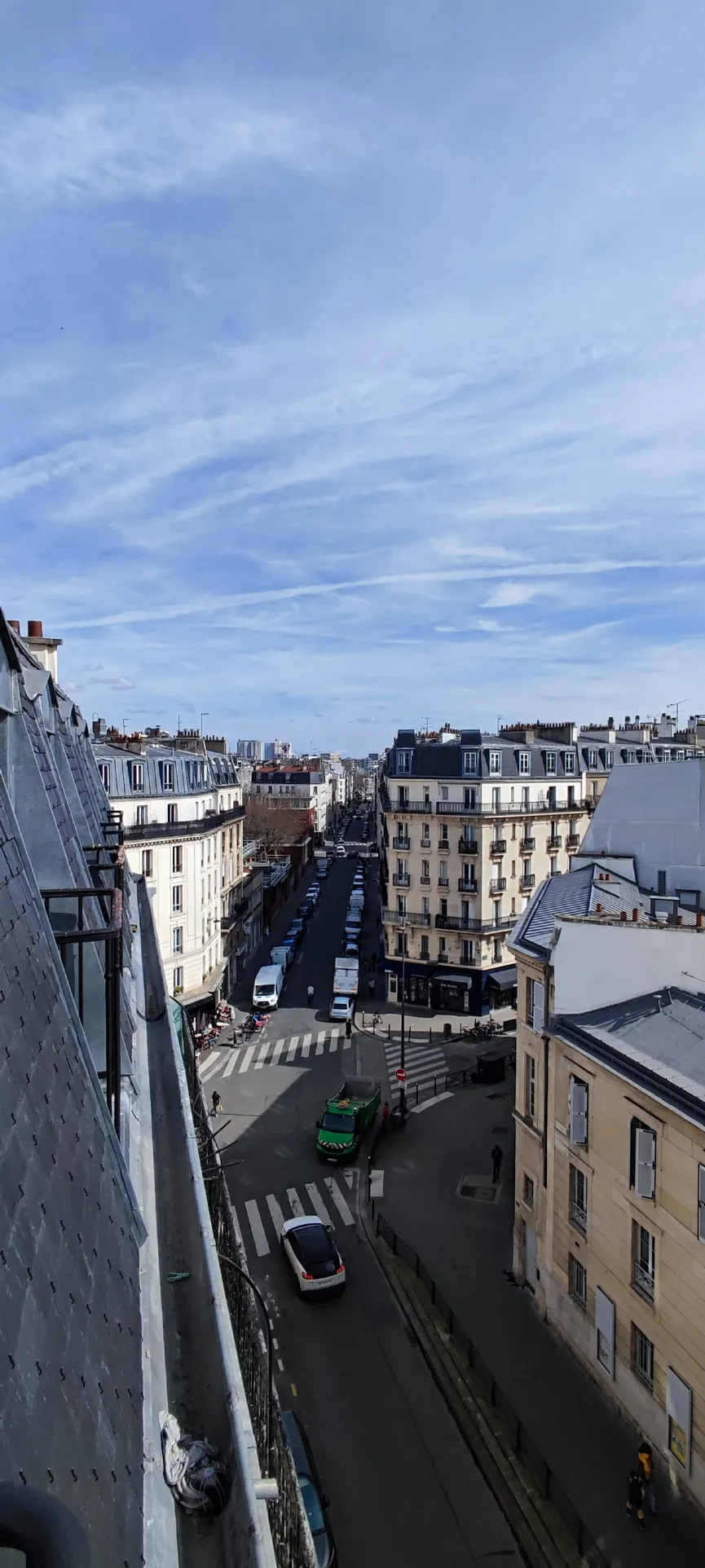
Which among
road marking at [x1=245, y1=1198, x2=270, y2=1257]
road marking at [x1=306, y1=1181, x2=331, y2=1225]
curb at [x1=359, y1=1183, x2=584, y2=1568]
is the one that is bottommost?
curb at [x1=359, y1=1183, x2=584, y2=1568]

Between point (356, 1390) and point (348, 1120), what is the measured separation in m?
10.4

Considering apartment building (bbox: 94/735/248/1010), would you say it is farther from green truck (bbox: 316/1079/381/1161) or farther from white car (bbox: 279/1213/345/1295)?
white car (bbox: 279/1213/345/1295)

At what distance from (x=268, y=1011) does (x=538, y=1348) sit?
2511 cm

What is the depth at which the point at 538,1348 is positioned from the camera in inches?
699

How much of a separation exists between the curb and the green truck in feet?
17.5

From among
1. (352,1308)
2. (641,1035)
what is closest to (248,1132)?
(352,1308)

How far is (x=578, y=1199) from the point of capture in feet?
54.9

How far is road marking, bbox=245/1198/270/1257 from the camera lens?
68.7 ft

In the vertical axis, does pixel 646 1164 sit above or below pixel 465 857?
below

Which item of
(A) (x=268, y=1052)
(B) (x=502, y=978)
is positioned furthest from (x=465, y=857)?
(A) (x=268, y=1052)

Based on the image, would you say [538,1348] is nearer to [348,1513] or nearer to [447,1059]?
[348,1513]

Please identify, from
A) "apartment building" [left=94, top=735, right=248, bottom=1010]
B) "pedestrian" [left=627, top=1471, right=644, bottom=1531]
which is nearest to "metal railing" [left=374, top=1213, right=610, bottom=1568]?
"pedestrian" [left=627, top=1471, right=644, bottom=1531]

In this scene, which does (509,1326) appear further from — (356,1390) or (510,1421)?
(356,1390)

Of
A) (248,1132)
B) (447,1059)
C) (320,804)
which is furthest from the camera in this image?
(320,804)
